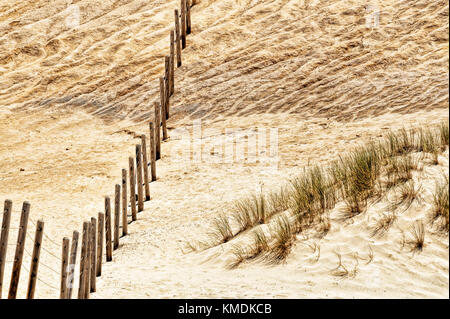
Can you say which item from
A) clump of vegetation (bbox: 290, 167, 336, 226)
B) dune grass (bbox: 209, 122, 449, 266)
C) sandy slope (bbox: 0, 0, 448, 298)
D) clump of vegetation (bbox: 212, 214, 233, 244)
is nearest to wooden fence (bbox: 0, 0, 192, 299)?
sandy slope (bbox: 0, 0, 448, 298)

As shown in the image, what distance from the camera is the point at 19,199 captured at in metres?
11.0

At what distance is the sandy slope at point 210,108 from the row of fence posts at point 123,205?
0.74 feet

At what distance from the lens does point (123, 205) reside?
947 cm

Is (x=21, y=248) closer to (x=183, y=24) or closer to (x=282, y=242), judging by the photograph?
(x=282, y=242)

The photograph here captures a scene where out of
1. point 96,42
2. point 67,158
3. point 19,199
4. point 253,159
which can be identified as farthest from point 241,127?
point 96,42

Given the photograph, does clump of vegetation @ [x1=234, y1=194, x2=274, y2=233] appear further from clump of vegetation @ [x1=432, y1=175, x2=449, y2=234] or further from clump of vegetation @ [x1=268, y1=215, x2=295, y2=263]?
clump of vegetation @ [x1=432, y1=175, x2=449, y2=234]

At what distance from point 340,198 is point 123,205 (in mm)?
3056

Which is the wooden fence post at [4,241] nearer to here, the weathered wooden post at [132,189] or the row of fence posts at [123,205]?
the row of fence posts at [123,205]

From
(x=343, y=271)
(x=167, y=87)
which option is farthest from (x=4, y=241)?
(x=167, y=87)

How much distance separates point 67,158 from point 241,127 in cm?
330

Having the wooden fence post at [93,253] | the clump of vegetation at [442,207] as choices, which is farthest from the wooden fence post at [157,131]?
the clump of vegetation at [442,207]

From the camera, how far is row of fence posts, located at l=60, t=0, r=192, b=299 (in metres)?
6.64

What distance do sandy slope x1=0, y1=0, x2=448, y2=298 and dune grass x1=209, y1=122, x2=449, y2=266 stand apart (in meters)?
0.22
